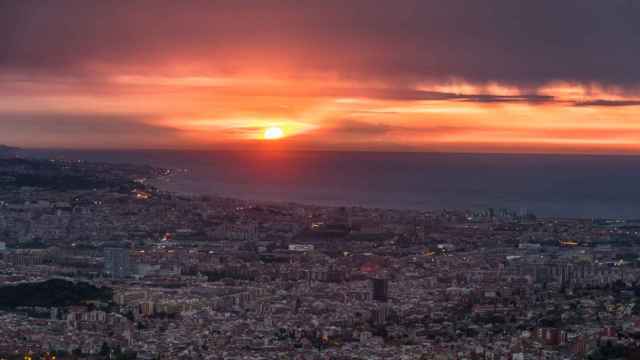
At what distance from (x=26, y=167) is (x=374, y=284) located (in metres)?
37.6

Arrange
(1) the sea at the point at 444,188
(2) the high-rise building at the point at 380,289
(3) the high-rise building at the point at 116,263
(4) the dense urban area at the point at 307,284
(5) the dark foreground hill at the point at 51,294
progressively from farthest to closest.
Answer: (1) the sea at the point at 444,188 → (3) the high-rise building at the point at 116,263 → (2) the high-rise building at the point at 380,289 → (5) the dark foreground hill at the point at 51,294 → (4) the dense urban area at the point at 307,284

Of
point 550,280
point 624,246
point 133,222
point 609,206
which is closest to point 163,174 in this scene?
point 609,206

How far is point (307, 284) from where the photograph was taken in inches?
1042

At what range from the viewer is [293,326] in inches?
827

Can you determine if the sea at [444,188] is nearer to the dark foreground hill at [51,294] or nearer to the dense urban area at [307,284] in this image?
the dense urban area at [307,284]

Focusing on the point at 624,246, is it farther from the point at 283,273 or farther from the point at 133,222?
the point at 133,222

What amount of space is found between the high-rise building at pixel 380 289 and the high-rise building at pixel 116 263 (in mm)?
6626

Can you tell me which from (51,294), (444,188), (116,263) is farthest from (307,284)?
(444,188)

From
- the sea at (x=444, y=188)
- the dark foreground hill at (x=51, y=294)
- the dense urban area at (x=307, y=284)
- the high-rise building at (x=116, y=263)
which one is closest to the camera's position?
the dense urban area at (x=307, y=284)

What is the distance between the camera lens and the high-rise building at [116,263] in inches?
1113

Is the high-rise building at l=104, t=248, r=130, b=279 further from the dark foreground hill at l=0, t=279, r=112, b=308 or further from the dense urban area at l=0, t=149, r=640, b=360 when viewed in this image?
the dark foreground hill at l=0, t=279, r=112, b=308

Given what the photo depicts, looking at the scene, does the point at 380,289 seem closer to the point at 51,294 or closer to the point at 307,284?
the point at 307,284

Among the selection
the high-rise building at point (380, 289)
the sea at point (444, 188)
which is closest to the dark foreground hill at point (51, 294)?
the high-rise building at point (380, 289)

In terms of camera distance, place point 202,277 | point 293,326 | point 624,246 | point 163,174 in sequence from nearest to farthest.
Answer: point 293,326 < point 202,277 < point 624,246 < point 163,174
